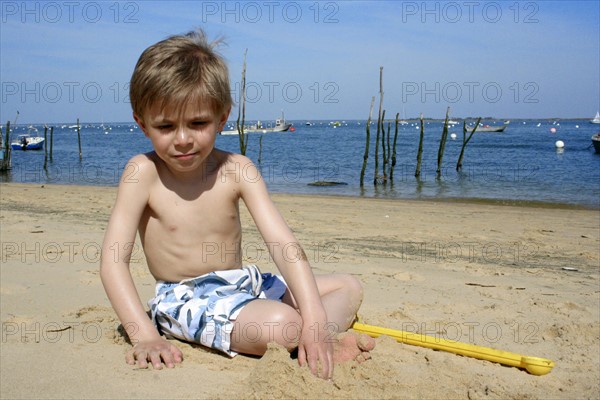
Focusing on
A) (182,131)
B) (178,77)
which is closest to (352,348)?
(182,131)

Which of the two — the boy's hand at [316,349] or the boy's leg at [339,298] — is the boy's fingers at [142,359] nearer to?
the boy's hand at [316,349]

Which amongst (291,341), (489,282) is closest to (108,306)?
(291,341)

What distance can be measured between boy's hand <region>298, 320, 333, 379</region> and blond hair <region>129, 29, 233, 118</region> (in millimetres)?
988

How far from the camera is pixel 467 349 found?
256 centimetres

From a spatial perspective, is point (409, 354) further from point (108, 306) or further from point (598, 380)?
point (108, 306)

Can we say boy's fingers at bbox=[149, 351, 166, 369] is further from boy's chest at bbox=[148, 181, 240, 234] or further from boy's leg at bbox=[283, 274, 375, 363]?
boy's leg at bbox=[283, 274, 375, 363]

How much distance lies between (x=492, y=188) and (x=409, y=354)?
15.3 meters

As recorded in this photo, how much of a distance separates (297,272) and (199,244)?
0.48 metres

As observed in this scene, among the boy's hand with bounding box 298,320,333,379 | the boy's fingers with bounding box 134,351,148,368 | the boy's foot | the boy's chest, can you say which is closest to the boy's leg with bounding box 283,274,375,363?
the boy's foot

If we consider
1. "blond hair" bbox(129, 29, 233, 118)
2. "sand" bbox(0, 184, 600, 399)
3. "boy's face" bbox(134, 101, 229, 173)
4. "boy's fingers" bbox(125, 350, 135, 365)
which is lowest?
"sand" bbox(0, 184, 600, 399)

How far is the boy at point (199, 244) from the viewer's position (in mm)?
2268

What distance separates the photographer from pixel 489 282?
4078mm

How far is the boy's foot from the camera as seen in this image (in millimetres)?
2223

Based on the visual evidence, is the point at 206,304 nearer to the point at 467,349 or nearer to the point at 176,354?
the point at 176,354
